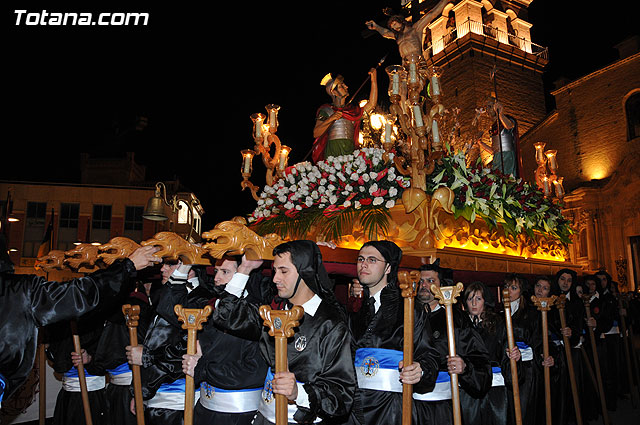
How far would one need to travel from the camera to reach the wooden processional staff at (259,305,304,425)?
98.2 inches

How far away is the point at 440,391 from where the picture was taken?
398 centimetres

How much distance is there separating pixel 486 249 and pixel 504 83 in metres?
21.7

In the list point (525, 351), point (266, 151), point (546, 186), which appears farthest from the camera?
point (546, 186)

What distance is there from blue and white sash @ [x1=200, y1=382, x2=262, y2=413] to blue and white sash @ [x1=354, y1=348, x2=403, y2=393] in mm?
788

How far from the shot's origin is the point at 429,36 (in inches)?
1171

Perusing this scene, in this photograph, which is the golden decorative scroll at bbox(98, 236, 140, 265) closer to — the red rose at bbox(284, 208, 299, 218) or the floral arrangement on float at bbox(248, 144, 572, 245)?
the floral arrangement on float at bbox(248, 144, 572, 245)

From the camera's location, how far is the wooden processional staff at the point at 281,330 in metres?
2.49

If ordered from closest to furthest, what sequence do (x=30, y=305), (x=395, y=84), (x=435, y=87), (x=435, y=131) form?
(x=30, y=305)
(x=435, y=131)
(x=395, y=84)
(x=435, y=87)

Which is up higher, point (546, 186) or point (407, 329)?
point (546, 186)

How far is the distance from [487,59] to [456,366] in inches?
986

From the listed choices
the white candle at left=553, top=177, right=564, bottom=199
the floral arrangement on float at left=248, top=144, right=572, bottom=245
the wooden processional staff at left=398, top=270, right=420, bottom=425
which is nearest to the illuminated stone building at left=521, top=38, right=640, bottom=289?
the white candle at left=553, top=177, right=564, bottom=199

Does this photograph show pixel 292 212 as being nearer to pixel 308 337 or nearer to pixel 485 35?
pixel 308 337

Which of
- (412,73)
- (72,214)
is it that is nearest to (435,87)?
(412,73)

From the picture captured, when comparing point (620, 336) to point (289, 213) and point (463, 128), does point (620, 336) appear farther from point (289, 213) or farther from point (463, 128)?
point (463, 128)
